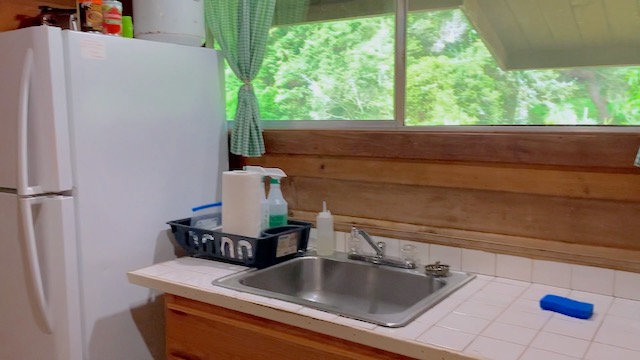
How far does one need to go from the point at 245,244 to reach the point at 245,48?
81cm

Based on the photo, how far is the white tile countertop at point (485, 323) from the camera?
3.94ft

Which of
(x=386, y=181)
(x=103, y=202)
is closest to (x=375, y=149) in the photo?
(x=386, y=181)

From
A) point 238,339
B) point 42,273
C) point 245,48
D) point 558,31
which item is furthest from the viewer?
point 245,48

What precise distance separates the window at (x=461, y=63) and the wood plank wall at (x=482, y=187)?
0.11m

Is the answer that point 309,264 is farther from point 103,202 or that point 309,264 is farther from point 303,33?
point 303,33

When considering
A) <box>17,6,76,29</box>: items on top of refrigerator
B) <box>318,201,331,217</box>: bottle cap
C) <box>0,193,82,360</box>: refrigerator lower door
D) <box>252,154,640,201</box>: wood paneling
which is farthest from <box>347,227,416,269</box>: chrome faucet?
<box>17,6,76,29</box>: items on top of refrigerator

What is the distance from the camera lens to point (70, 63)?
173cm

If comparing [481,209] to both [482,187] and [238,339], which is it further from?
[238,339]

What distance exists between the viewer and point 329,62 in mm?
2180

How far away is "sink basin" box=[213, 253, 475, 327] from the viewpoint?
1.71 m

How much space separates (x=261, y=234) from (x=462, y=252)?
0.67 metres

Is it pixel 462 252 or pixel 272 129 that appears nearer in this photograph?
pixel 462 252

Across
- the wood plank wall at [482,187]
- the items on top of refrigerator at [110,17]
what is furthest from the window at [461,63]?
the items on top of refrigerator at [110,17]

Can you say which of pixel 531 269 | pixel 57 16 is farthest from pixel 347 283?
pixel 57 16
